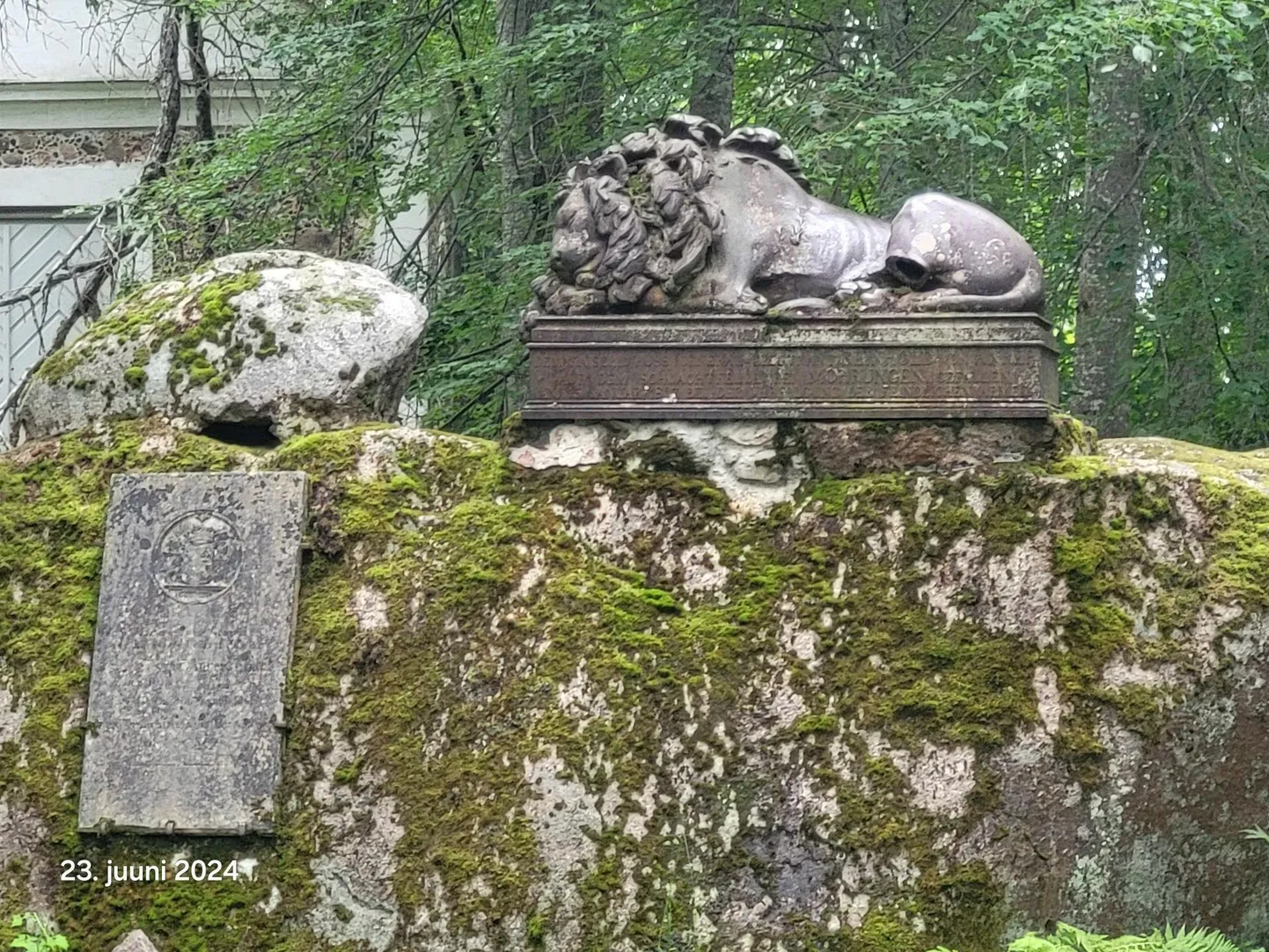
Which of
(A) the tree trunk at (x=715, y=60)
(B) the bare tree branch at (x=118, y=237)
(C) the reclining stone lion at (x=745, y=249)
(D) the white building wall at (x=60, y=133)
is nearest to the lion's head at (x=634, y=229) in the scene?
(C) the reclining stone lion at (x=745, y=249)

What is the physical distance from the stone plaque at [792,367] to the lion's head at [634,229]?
0.09m

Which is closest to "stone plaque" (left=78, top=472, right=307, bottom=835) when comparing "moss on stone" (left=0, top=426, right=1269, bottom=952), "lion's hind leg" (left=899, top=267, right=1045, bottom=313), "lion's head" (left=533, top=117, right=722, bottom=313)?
"moss on stone" (left=0, top=426, right=1269, bottom=952)

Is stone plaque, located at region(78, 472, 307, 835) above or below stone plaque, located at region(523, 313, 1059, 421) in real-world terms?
below

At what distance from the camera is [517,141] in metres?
8.53

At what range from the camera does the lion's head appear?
4.34 m

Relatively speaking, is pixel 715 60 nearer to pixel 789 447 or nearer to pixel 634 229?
pixel 634 229

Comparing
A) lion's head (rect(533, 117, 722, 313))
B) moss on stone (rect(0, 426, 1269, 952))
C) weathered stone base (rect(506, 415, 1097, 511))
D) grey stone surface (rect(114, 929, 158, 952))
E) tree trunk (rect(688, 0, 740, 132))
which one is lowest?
grey stone surface (rect(114, 929, 158, 952))

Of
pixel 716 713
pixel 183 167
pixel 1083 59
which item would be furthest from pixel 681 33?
pixel 716 713

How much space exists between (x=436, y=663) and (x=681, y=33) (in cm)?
459

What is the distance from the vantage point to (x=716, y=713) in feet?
13.3

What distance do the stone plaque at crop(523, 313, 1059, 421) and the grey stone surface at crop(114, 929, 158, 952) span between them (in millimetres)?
1556

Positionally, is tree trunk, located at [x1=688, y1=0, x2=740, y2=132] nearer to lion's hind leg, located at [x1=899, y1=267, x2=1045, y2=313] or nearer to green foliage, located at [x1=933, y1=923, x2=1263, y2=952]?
lion's hind leg, located at [x1=899, y1=267, x2=1045, y2=313]

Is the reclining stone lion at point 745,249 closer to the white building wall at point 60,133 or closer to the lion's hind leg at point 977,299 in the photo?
the lion's hind leg at point 977,299

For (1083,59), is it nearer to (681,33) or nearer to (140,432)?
(681,33)
